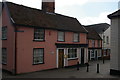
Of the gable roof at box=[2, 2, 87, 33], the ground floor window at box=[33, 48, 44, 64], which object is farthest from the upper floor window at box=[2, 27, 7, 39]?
the ground floor window at box=[33, 48, 44, 64]

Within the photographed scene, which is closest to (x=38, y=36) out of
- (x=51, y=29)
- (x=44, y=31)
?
(x=44, y=31)

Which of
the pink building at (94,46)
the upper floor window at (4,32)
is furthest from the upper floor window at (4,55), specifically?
the pink building at (94,46)

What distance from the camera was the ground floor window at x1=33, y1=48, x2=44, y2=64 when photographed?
13867 millimetres

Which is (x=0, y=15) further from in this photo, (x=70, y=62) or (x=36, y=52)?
(x=70, y=62)

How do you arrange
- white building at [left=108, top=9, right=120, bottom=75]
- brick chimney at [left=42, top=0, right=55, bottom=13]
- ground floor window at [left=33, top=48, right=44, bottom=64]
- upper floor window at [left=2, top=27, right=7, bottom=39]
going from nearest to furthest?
white building at [left=108, top=9, right=120, bottom=75], ground floor window at [left=33, top=48, right=44, bottom=64], upper floor window at [left=2, top=27, right=7, bottom=39], brick chimney at [left=42, top=0, right=55, bottom=13]

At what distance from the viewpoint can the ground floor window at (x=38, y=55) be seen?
13.9 meters

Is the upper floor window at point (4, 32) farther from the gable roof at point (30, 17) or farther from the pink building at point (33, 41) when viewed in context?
the gable roof at point (30, 17)

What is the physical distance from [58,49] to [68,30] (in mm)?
3131

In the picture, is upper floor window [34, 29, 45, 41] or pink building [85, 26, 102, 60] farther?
pink building [85, 26, 102, 60]

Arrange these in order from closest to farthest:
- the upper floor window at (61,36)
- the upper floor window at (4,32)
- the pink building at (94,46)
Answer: the upper floor window at (4,32) < the upper floor window at (61,36) < the pink building at (94,46)

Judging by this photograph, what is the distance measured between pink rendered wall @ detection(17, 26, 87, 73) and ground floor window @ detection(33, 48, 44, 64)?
368 millimetres

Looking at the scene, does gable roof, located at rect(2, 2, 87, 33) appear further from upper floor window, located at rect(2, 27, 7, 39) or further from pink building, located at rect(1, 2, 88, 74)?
upper floor window, located at rect(2, 27, 7, 39)

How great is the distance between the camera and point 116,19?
1270 centimetres

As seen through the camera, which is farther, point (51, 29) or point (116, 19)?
point (51, 29)
